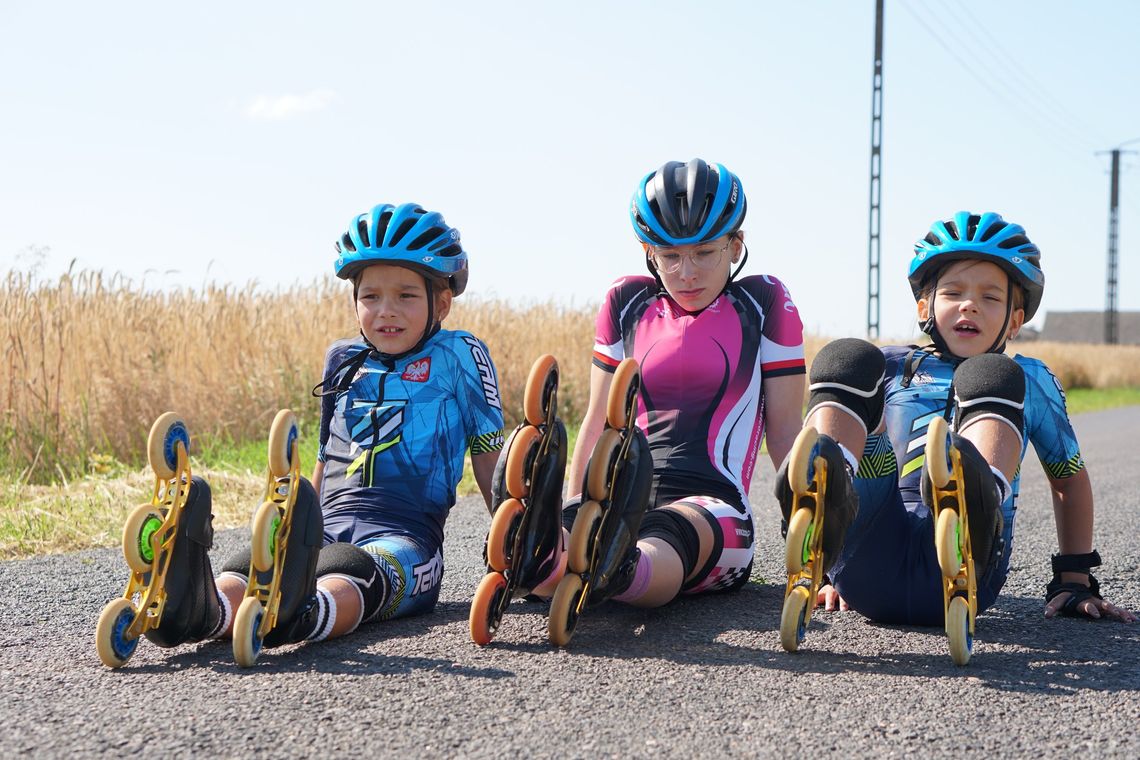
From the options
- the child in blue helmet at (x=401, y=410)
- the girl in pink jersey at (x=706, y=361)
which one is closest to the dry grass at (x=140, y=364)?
the child in blue helmet at (x=401, y=410)

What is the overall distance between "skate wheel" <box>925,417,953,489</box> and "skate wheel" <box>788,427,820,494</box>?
0.24 meters

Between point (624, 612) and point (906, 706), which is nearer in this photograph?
point (906, 706)

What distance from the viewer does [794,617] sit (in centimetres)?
264

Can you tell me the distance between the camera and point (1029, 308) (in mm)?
3451

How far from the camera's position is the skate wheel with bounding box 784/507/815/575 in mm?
2475

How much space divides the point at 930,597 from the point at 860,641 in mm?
256

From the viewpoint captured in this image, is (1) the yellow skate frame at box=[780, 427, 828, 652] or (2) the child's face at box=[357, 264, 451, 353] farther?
(2) the child's face at box=[357, 264, 451, 353]

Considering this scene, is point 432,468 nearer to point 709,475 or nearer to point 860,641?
point 709,475

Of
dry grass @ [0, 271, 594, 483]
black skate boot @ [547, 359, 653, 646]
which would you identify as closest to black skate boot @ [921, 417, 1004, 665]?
black skate boot @ [547, 359, 653, 646]

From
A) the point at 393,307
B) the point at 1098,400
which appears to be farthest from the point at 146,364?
the point at 1098,400

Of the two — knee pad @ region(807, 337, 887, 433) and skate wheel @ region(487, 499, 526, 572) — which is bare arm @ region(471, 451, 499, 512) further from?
knee pad @ region(807, 337, 887, 433)

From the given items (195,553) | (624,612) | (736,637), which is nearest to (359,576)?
(195,553)

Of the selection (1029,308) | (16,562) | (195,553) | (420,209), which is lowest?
(16,562)

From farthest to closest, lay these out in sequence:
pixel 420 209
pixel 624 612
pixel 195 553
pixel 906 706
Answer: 1. pixel 420 209
2. pixel 624 612
3. pixel 195 553
4. pixel 906 706
